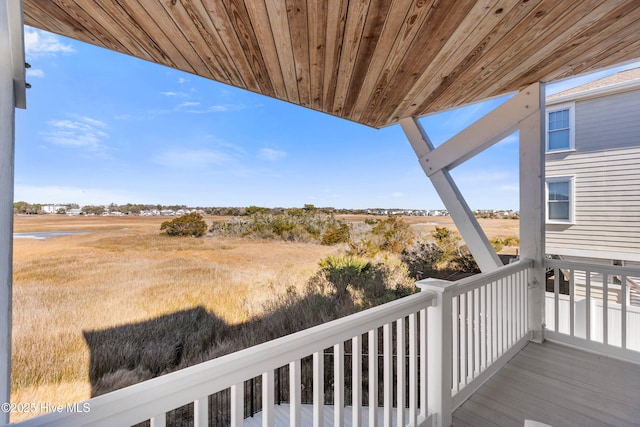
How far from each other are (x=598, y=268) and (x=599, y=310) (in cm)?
102

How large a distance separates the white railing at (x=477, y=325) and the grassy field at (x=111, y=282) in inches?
64.0

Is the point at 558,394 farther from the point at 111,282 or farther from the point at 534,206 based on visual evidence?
the point at 111,282

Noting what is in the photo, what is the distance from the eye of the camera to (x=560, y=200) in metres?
3.35

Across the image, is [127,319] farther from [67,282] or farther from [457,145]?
[457,145]

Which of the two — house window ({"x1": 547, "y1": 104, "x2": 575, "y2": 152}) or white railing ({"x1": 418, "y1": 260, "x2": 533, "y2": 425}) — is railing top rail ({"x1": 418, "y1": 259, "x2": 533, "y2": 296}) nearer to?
white railing ({"x1": 418, "y1": 260, "x2": 533, "y2": 425})

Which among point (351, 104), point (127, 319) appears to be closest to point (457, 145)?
point (351, 104)

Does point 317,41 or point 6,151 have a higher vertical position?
point 317,41

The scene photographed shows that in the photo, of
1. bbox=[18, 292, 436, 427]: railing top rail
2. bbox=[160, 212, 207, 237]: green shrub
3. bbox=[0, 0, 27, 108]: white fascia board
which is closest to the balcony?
bbox=[18, 292, 436, 427]: railing top rail

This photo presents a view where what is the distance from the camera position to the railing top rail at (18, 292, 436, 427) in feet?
1.86

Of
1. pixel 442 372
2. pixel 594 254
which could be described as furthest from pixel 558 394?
pixel 594 254

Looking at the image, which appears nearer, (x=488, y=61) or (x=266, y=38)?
(x=266, y=38)

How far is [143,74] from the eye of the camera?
10.1 feet

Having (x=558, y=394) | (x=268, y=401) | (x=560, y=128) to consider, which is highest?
(x=560, y=128)

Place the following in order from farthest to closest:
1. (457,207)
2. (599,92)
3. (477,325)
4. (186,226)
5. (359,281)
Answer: (359,281) → (186,226) → (599,92) → (457,207) → (477,325)
